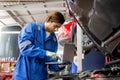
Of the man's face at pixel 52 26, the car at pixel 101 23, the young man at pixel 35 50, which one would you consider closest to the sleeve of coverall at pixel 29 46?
the young man at pixel 35 50

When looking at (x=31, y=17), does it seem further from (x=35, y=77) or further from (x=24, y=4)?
(x=35, y=77)

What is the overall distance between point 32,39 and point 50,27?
0.25 meters

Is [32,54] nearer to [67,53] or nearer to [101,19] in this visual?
[67,53]

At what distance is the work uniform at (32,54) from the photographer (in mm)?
2604

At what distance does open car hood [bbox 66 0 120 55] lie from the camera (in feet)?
6.03

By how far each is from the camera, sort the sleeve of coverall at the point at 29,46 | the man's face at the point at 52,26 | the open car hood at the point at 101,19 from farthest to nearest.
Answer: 1. the man's face at the point at 52,26
2. the sleeve of coverall at the point at 29,46
3. the open car hood at the point at 101,19

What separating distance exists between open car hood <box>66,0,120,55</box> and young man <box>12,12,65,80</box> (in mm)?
474

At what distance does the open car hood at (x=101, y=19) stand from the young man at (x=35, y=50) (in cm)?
47

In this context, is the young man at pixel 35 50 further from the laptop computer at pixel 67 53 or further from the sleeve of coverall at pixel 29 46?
the laptop computer at pixel 67 53

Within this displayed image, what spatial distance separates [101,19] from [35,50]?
2.78 feet

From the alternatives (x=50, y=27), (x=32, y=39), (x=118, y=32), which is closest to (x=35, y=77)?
(x=32, y=39)

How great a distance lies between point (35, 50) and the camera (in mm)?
2582

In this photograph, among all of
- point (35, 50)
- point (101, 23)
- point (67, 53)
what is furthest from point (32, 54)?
point (101, 23)

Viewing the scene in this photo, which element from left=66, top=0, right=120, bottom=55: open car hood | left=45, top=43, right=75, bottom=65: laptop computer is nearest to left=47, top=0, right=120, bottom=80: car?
left=66, top=0, right=120, bottom=55: open car hood
